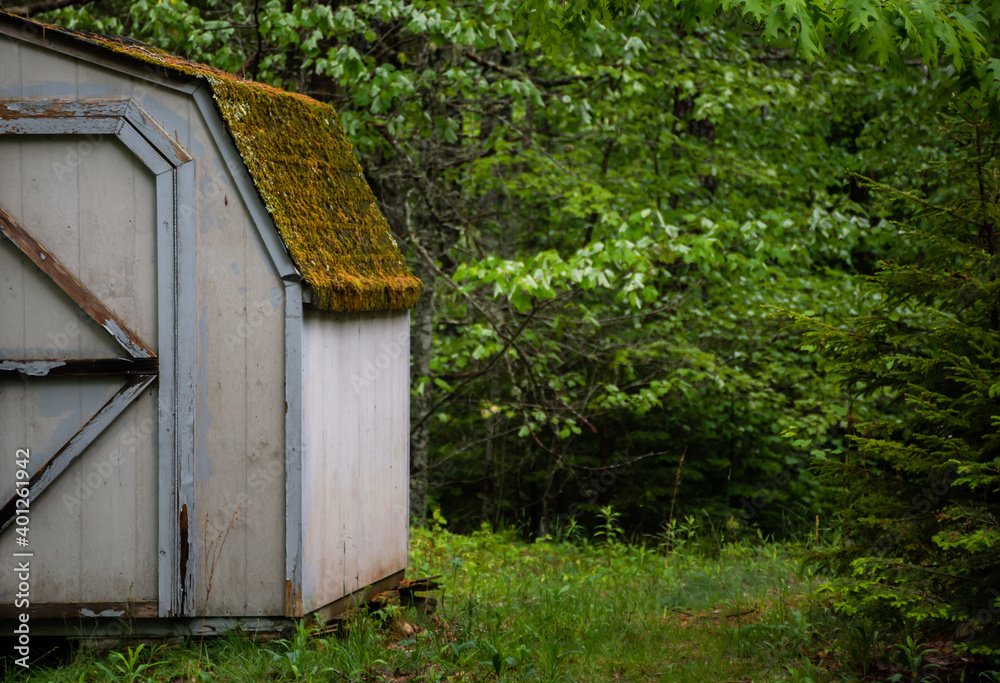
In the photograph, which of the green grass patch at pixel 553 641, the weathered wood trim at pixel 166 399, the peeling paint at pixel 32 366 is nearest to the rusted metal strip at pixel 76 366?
the peeling paint at pixel 32 366

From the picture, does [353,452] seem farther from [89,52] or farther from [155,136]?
[89,52]

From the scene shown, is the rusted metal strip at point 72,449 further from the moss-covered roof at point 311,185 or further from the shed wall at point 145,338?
the moss-covered roof at point 311,185

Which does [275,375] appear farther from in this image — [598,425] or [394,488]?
[598,425]

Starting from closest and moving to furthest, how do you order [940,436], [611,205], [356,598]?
[940,436] → [356,598] → [611,205]

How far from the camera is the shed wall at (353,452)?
421cm

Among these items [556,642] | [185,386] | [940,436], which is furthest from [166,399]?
[940,436]

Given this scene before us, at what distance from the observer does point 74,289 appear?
4.13 meters

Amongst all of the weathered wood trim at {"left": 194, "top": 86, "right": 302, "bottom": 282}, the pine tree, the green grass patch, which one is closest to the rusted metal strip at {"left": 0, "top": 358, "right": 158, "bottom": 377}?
the weathered wood trim at {"left": 194, "top": 86, "right": 302, "bottom": 282}

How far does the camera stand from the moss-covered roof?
4.15m

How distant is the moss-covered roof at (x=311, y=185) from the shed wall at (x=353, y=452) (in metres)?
0.21

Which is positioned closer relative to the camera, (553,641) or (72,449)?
(72,449)

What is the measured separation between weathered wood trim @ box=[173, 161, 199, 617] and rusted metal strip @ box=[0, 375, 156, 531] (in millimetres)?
223

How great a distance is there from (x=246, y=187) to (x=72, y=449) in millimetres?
1631

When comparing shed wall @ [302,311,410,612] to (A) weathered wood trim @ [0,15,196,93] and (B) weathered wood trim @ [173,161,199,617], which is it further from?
(A) weathered wood trim @ [0,15,196,93]
